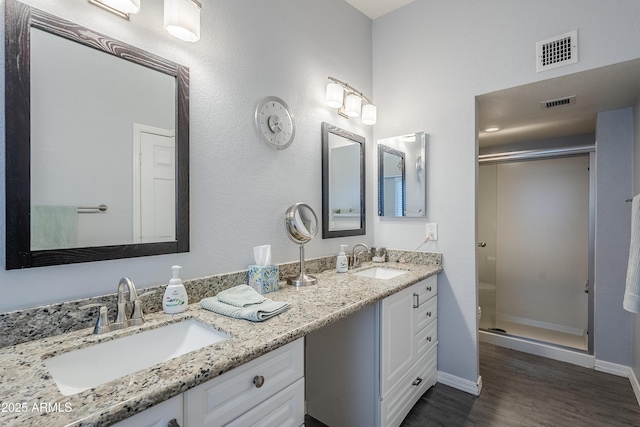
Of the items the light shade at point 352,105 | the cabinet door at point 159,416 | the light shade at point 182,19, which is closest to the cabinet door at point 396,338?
the cabinet door at point 159,416

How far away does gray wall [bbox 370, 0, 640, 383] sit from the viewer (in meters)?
1.84

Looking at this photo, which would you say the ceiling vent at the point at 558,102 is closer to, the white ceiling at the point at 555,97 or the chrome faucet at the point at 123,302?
the white ceiling at the point at 555,97

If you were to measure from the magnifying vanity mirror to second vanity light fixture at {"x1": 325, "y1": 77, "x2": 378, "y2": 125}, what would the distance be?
2.48ft

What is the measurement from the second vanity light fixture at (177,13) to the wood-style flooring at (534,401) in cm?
205

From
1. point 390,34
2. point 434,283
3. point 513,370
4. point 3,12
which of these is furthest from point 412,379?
point 390,34

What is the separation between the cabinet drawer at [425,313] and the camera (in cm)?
188

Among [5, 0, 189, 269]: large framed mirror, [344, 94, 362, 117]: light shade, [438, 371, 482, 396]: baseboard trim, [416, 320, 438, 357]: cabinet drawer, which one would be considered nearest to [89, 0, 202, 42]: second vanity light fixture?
[5, 0, 189, 269]: large framed mirror

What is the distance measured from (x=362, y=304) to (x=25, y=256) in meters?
1.19

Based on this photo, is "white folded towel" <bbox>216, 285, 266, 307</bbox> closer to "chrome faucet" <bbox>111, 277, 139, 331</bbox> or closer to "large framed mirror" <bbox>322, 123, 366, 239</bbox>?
"chrome faucet" <bbox>111, 277, 139, 331</bbox>

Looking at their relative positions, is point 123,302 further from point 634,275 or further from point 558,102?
point 558,102

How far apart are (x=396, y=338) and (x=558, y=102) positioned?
198cm

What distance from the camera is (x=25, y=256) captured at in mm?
921

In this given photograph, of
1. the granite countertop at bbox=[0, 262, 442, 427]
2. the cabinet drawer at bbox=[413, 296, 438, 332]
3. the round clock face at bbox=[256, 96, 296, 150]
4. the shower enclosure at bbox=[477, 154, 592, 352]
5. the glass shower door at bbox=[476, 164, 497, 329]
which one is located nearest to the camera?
the granite countertop at bbox=[0, 262, 442, 427]

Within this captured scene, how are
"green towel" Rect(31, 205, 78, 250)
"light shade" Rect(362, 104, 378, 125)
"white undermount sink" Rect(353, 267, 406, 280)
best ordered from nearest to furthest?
"green towel" Rect(31, 205, 78, 250), "white undermount sink" Rect(353, 267, 406, 280), "light shade" Rect(362, 104, 378, 125)
